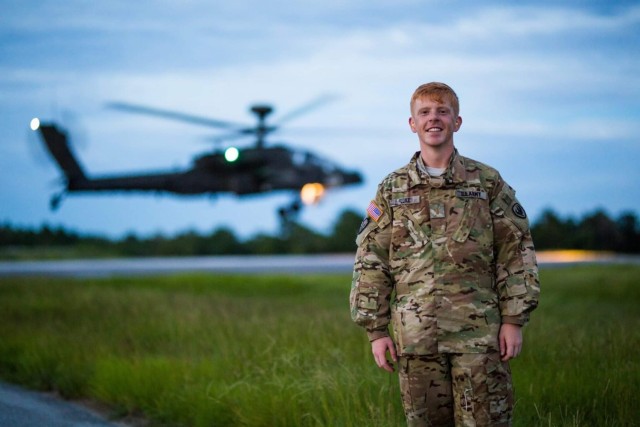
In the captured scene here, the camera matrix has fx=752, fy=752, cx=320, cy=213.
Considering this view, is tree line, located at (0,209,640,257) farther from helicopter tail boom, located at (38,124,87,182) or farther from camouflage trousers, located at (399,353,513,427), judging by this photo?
camouflage trousers, located at (399,353,513,427)

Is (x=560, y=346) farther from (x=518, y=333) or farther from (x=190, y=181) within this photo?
(x=190, y=181)

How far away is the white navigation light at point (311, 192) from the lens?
22.6m

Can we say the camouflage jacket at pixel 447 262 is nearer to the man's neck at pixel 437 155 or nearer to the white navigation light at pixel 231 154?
the man's neck at pixel 437 155

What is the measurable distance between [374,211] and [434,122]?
0.48 meters

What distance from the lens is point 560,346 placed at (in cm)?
597

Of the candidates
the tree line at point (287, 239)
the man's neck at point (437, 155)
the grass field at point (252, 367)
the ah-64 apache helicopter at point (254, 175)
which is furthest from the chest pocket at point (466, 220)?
the tree line at point (287, 239)

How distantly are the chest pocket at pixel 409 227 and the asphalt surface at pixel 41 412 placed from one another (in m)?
3.38

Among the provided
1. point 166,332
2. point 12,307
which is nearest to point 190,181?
point 12,307

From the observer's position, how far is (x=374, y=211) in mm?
3447

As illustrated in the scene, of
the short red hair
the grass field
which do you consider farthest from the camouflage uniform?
the grass field

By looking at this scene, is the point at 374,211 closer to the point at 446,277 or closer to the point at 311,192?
the point at 446,277

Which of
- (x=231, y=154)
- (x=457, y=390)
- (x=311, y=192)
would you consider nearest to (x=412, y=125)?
(x=457, y=390)

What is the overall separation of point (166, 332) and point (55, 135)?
20.8 m

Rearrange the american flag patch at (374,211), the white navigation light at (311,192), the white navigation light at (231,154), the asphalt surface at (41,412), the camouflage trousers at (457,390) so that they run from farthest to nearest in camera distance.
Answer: the white navigation light at (311,192), the white navigation light at (231,154), the asphalt surface at (41,412), the american flag patch at (374,211), the camouflage trousers at (457,390)
